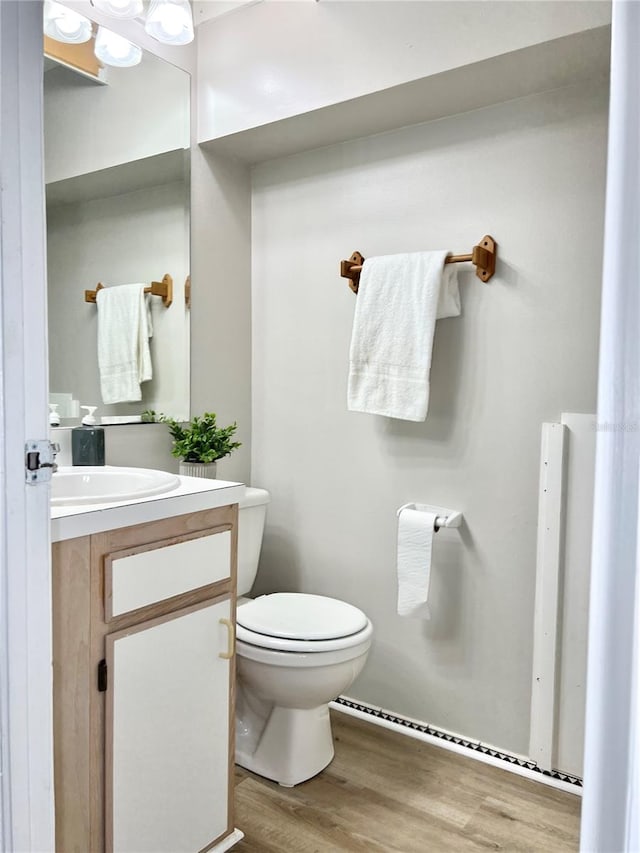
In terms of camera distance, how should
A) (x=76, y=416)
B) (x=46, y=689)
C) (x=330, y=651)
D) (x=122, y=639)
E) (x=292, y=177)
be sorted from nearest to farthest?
(x=46, y=689) → (x=122, y=639) → (x=330, y=651) → (x=76, y=416) → (x=292, y=177)

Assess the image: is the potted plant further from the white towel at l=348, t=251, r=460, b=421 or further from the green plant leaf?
the white towel at l=348, t=251, r=460, b=421

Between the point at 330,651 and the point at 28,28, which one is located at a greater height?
the point at 28,28

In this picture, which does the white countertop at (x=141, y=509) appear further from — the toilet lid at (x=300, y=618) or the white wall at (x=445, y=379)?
the white wall at (x=445, y=379)

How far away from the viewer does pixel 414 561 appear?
2008 mm

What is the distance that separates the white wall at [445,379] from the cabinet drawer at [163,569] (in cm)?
83

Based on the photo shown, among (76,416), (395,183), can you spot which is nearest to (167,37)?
(395,183)

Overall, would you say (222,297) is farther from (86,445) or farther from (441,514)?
(441,514)

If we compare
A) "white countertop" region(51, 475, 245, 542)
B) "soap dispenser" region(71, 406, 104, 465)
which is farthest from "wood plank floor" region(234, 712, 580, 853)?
"soap dispenser" region(71, 406, 104, 465)

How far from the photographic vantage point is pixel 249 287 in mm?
2492

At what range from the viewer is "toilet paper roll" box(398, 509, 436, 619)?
199 cm

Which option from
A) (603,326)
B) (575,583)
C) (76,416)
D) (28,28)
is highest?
(28,28)

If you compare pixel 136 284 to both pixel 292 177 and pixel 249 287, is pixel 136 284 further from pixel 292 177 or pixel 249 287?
pixel 292 177

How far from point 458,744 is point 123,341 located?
63.5 inches

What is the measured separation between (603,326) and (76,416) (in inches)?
63.7
